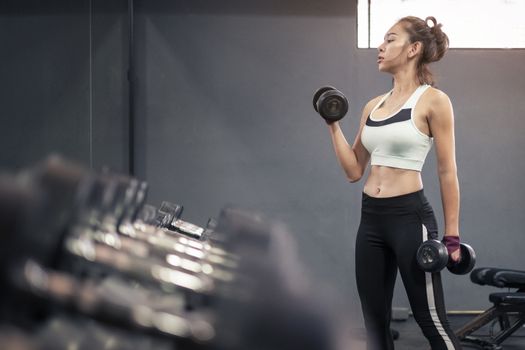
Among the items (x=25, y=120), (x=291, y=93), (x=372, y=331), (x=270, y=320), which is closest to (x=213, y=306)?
(x=270, y=320)

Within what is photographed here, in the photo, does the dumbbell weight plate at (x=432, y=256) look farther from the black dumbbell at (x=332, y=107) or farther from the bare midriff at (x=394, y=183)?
the black dumbbell at (x=332, y=107)

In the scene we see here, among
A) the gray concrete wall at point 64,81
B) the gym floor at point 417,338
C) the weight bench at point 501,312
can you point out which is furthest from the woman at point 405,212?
the weight bench at point 501,312

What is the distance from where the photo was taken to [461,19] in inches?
193

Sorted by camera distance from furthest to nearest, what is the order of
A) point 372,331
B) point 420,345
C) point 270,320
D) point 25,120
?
point 420,345 → point 25,120 → point 372,331 → point 270,320

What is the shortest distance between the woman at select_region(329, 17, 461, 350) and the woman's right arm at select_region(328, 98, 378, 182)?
118 millimetres

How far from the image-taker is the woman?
2209 millimetres

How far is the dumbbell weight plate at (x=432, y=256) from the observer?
212 cm

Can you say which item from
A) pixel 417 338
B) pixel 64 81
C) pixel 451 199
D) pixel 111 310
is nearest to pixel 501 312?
pixel 417 338

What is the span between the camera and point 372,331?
226 centimetres

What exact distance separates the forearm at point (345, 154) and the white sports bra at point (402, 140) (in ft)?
0.61

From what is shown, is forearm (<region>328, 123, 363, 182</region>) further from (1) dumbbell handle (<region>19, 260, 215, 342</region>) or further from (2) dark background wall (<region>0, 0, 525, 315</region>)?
(2) dark background wall (<region>0, 0, 525, 315</region>)

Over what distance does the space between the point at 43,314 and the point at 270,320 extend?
175 mm

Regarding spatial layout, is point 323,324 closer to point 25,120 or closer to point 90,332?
point 90,332

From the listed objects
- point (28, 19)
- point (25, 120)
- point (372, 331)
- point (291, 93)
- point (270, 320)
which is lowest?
point (270, 320)
